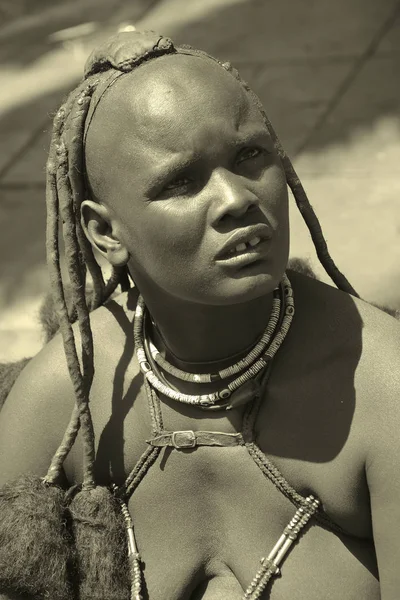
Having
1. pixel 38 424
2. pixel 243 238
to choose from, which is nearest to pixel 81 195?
pixel 243 238

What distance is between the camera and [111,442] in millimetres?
1957

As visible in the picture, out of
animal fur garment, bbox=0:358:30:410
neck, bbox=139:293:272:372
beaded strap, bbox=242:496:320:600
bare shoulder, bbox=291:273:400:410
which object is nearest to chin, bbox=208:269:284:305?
neck, bbox=139:293:272:372

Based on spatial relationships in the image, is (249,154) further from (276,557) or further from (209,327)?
(276,557)

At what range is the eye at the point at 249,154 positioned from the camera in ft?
5.54

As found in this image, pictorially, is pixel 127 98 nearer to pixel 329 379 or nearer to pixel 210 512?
pixel 329 379

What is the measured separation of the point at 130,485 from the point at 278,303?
1.45 feet

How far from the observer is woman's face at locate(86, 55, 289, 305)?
164 cm

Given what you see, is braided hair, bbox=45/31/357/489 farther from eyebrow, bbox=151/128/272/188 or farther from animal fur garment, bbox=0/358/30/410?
animal fur garment, bbox=0/358/30/410

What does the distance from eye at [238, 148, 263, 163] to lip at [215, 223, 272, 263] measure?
0.39 ft

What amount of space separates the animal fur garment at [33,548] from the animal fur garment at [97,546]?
0.03m

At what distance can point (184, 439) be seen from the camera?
1.86m

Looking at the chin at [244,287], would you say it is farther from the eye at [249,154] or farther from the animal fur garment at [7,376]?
the animal fur garment at [7,376]

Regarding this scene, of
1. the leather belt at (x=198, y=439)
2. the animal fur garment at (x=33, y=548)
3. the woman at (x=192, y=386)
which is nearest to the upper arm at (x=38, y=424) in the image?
the woman at (x=192, y=386)

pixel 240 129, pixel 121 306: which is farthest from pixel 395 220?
pixel 240 129
